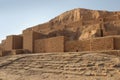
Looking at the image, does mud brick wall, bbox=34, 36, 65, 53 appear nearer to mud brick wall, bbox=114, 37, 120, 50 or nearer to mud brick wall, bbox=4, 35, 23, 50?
mud brick wall, bbox=4, 35, 23, 50

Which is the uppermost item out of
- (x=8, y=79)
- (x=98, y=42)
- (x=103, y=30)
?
(x=103, y=30)

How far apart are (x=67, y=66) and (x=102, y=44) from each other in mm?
3251

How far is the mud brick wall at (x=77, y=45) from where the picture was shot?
53.8 ft

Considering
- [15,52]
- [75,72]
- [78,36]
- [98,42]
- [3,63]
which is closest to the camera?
[75,72]

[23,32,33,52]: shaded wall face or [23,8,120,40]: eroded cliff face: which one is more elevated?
[23,8,120,40]: eroded cliff face

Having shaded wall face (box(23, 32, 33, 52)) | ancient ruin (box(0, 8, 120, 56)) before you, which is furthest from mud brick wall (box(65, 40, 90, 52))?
shaded wall face (box(23, 32, 33, 52))

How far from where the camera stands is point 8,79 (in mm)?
14547

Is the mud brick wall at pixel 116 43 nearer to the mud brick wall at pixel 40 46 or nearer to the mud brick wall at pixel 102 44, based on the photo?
the mud brick wall at pixel 102 44

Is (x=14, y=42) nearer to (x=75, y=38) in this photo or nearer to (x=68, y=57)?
(x=75, y=38)

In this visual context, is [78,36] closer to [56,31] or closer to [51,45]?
[56,31]

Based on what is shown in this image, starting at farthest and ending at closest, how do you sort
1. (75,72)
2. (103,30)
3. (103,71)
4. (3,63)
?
(103,30), (3,63), (75,72), (103,71)

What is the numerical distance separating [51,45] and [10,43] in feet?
18.3

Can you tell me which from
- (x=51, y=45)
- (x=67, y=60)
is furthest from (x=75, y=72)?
(x=51, y=45)

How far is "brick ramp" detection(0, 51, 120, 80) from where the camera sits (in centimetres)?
1193
